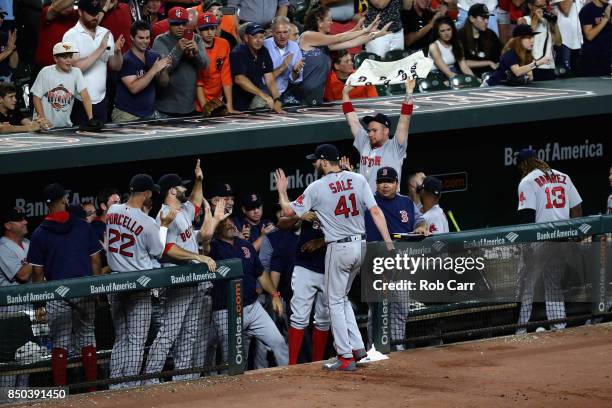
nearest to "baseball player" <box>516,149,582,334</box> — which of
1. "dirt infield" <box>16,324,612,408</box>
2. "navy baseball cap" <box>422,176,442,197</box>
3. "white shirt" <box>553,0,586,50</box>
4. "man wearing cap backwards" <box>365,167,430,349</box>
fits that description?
"dirt infield" <box>16,324,612,408</box>

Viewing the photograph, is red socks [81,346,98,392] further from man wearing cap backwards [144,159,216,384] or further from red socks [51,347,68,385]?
man wearing cap backwards [144,159,216,384]

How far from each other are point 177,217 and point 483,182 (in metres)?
5.24

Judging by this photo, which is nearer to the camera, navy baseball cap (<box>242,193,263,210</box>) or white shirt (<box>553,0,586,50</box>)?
navy baseball cap (<box>242,193,263,210</box>)

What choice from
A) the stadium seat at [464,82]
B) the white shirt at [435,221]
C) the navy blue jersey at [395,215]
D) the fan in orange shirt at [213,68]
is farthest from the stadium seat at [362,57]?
the navy blue jersey at [395,215]

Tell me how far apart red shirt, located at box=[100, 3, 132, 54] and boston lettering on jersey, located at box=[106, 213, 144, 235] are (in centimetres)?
283

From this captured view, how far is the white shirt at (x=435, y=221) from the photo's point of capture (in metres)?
11.6

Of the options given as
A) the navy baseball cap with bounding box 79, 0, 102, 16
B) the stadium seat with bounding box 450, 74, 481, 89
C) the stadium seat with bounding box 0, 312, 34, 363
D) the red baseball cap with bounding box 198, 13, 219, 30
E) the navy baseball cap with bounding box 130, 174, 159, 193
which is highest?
the navy baseball cap with bounding box 79, 0, 102, 16

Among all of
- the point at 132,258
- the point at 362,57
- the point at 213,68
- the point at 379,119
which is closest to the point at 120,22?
the point at 213,68

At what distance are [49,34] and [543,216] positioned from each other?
4.76 metres

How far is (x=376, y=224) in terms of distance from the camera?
10.2 meters

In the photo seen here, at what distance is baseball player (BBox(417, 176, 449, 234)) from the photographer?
38.2 ft

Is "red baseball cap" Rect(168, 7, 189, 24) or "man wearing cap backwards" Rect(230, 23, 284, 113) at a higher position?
"red baseball cap" Rect(168, 7, 189, 24)

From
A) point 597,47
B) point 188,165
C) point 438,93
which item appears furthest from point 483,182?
point 188,165

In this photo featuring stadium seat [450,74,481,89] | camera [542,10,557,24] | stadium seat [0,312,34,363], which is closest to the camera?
stadium seat [0,312,34,363]
